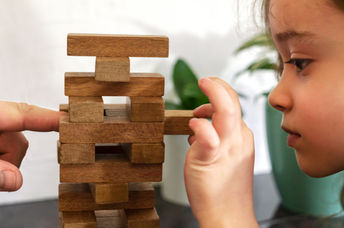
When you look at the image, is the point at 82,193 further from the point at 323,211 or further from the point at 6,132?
the point at 323,211

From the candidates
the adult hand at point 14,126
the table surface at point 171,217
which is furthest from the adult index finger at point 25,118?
the table surface at point 171,217

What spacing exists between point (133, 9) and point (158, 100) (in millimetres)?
748

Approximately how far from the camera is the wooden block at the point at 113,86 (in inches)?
24.2

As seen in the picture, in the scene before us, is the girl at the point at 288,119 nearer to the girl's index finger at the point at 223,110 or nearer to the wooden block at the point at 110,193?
the girl's index finger at the point at 223,110

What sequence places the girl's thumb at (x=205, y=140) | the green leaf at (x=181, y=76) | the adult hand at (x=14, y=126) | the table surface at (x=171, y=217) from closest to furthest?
1. the girl's thumb at (x=205, y=140)
2. the adult hand at (x=14, y=126)
3. the table surface at (x=171, y=217)
4. the green leaf at (x=181, y=76)

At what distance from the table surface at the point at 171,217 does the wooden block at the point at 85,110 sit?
2.13ft

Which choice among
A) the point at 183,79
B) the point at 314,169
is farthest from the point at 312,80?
the point at 183,79

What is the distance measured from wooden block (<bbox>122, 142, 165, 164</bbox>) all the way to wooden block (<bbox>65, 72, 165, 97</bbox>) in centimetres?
7

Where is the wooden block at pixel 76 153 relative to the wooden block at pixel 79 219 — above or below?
above

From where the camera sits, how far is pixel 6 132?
722 mm

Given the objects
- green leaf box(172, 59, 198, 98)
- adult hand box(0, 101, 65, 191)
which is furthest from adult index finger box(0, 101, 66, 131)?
green leaf box(172, 59, 198, 98)

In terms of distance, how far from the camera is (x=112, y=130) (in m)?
0.62

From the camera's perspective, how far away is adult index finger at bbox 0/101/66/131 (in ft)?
2.22

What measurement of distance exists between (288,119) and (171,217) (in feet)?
2.19
